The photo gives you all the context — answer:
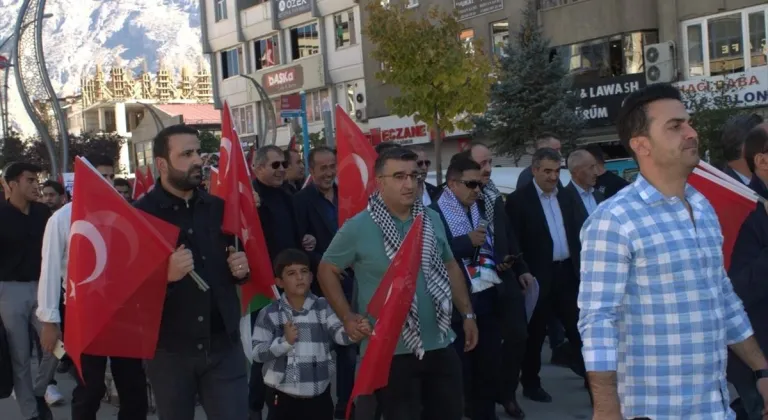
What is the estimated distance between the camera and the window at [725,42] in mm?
26266

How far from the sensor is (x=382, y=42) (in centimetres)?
1922

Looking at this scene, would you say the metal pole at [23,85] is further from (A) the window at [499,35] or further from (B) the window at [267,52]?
(B) the window at [267,52]

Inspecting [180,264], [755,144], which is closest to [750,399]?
[755,144]

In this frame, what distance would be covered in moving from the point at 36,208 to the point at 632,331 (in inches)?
246

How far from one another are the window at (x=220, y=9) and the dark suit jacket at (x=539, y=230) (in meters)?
43.4

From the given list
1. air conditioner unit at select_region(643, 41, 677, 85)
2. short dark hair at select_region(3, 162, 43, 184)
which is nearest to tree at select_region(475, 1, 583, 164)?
air conditioner unit at select_region(643, 41, 677, 85)

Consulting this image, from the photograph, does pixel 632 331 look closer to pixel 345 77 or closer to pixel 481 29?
pixel 481 29

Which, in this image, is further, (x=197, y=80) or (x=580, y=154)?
(x=197, y=80)

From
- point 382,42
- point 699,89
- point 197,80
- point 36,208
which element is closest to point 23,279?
point 36,208

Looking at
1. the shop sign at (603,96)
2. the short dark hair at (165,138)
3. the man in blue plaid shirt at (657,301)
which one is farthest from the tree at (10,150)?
the man in blue plaid shirt at (657,301)

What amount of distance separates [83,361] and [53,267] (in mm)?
706

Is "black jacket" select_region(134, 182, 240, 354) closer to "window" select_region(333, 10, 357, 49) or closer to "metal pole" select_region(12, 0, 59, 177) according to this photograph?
"metal pole" select_region(12, 0, 59, 177)

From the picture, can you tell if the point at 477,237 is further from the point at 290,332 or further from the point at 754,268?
the point at 754,268

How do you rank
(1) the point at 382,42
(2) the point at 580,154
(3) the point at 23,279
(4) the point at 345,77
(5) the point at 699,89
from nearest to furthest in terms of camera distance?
(3) the point at 23,279, (2) the point at 580,154, (1) the point at 382,42, (5) the point at 699,89, (4) the point at 345,77
